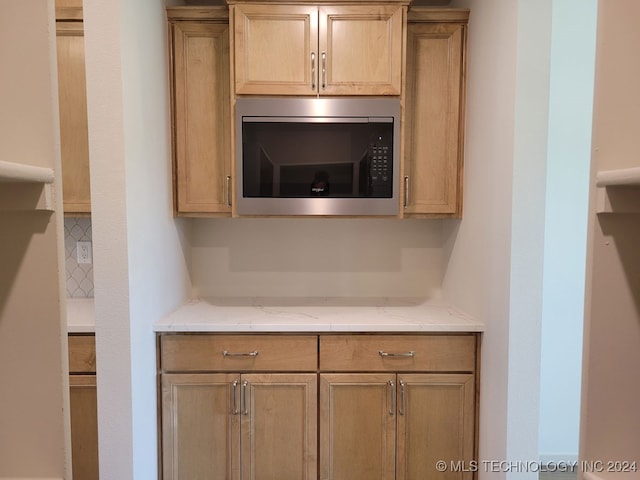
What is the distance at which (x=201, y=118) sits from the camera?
190 cm

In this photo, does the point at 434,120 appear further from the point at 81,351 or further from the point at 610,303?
the point at 81,351

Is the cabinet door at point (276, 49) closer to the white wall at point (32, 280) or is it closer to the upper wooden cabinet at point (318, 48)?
the upper wooden cabinet at point (318, 48)

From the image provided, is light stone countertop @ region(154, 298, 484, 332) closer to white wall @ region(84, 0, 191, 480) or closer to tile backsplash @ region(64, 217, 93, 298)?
white wall @ region(84, 0, 191, 480)

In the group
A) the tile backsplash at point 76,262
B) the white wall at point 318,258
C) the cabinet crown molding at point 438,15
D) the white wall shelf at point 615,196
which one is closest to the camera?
the white wall shelf at point 615,196

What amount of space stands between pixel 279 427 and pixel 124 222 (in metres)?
1.10

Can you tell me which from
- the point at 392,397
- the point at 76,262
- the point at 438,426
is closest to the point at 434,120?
the point at 392,397

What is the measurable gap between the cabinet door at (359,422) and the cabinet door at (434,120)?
87 cm

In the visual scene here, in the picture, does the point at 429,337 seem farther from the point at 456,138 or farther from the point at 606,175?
the point at 606,175

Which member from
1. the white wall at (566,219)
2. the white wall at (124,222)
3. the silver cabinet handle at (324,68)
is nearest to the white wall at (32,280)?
the white wall at (124,222)

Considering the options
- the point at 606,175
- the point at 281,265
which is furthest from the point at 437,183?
the point at 606,175

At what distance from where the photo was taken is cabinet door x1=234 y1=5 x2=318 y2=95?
5.74ft

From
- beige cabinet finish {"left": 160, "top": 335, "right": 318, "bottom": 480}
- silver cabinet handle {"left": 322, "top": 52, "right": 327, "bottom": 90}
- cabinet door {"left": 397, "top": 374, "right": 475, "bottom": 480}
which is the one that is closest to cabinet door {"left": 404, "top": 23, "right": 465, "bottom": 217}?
silver cabinet handle {"left": 322, "top": 52, "right": 327, "bottom": 90}

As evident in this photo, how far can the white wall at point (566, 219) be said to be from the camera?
6.72 ft

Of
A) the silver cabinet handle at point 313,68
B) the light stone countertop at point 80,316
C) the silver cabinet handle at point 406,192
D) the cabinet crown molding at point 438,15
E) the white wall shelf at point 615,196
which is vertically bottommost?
the light stone countertop at point 80,316
